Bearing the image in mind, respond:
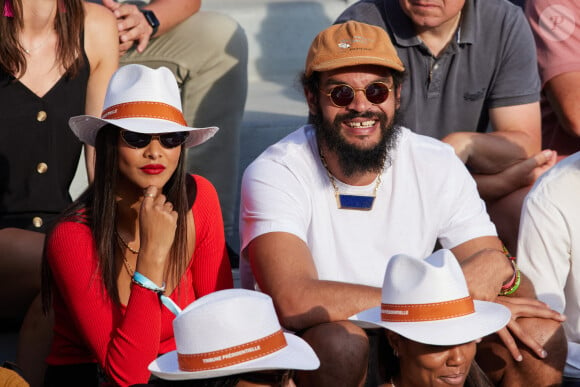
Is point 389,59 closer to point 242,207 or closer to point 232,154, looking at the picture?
point 242,207

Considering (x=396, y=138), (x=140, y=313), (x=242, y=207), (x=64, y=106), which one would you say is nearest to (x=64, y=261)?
(x=140, y=313)

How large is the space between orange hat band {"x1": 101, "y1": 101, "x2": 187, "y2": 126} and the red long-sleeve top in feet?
1.25

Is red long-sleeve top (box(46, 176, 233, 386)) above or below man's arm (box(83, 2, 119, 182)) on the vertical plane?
below

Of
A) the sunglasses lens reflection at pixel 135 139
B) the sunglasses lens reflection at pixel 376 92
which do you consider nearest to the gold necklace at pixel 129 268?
the sunglasses lens reflection at pixel 135 139

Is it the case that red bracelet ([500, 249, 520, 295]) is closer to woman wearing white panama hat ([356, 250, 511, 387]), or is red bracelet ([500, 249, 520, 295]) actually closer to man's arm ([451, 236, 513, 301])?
man's arm ([451, 236, 513, 301])

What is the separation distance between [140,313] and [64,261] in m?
0.36

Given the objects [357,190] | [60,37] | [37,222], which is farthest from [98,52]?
[357,190]

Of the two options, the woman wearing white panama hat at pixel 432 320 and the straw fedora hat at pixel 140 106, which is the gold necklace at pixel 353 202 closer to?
the straw fedora hat at pixel 140 106

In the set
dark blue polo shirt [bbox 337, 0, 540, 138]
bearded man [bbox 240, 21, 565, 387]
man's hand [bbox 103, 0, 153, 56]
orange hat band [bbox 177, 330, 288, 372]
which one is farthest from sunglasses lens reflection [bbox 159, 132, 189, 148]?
dark blue polo shirt [bbox 337, 0, 540, 138]

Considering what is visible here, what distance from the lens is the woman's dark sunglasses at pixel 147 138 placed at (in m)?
3.98

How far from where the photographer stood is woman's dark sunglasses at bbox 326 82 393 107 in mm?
4445

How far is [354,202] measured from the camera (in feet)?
14.4

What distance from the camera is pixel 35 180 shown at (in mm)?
4758

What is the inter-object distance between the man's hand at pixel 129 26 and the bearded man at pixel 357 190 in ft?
3.74
